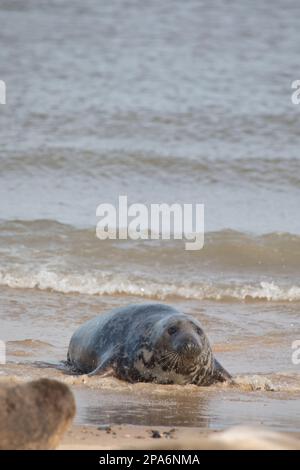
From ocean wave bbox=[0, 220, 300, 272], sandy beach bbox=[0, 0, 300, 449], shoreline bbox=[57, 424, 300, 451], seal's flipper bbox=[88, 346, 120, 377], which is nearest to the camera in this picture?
shoreline bbox=[57, 424, 300, 451]

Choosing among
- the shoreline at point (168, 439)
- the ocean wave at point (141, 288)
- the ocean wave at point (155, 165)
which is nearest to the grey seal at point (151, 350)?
the shoreline at point (168, 439)

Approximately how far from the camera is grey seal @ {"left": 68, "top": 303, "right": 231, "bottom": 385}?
6.37 meters

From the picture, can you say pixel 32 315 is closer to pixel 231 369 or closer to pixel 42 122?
pixel 231 369

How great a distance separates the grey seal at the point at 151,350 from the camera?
6371 mm

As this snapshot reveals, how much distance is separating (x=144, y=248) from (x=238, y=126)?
5.82 meters

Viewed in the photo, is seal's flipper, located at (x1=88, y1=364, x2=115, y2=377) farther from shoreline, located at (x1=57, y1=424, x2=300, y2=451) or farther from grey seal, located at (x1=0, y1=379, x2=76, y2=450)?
grey seal, located at (x1=0, y1=379, x2=76, y2=450)

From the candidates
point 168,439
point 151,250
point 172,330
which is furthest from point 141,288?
point 168,439

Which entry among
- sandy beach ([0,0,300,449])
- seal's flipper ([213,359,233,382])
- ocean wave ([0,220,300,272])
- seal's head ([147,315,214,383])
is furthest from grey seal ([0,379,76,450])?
ocean wave ([0,220,300,272])

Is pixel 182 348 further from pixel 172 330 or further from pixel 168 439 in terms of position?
pixel 168 439

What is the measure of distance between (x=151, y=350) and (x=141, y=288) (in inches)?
133

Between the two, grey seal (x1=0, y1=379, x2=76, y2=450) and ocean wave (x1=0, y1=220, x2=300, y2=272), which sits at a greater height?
ocean wave (x1=0, y1=220, x2=300, y2=272)

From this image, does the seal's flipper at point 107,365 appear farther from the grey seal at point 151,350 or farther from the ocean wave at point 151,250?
the ocean wave at point 151,250

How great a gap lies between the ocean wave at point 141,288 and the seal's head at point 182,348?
3.16 m
